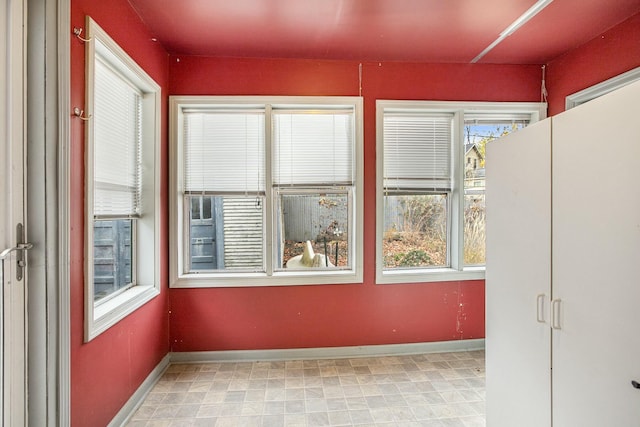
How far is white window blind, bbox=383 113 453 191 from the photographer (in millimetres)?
2879

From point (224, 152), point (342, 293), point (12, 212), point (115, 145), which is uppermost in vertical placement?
point (224, 152)

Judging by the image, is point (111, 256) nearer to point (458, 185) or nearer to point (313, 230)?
point (313, 230)

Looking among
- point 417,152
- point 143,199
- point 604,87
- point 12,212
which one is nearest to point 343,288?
point 417,152

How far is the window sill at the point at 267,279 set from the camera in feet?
8.79

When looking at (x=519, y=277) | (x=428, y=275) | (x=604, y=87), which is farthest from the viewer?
(x=428, y=275)

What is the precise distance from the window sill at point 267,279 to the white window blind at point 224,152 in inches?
30.3

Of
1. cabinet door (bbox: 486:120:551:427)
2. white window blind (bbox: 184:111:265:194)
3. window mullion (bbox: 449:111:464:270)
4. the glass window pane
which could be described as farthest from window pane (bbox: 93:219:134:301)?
window mullion (bbox: 449:111:464:270)

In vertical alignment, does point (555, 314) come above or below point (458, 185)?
below

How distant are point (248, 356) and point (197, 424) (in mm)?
807

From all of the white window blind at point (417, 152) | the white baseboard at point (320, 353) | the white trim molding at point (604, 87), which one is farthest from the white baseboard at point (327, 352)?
the white trim molding at point (604, 87)

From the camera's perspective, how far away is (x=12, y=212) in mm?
1287

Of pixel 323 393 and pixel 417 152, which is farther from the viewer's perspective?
pixel 417 152

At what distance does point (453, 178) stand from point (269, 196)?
1.77 meters

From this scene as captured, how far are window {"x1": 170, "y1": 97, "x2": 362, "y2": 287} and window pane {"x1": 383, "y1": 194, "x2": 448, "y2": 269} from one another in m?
0.34
